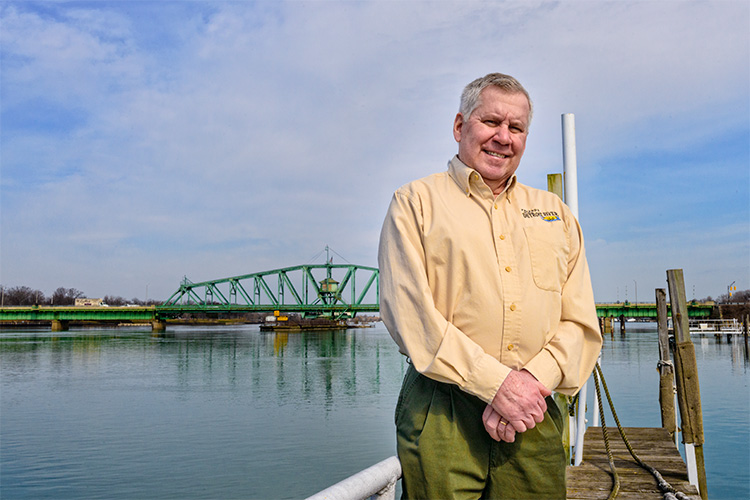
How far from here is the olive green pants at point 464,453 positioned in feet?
5.74

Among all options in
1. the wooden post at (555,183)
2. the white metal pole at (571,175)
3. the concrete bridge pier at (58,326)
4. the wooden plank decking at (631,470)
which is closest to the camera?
the wooden plank decking at (631,470)

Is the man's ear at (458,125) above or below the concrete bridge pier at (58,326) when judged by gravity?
above

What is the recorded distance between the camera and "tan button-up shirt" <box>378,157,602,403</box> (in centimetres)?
174

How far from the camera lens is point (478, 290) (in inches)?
71.6

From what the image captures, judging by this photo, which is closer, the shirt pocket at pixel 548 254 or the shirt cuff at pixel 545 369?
the shirt cuff at pixel 545 369

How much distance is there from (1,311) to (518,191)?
84.0 m

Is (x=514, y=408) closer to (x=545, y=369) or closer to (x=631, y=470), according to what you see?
(x=545, y=369)

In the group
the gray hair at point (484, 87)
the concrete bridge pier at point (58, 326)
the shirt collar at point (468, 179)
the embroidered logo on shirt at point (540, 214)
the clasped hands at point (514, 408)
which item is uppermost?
the gray hair at point (484, 87)

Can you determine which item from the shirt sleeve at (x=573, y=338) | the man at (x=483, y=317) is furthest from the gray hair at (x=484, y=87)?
the shirt sleeve at (x=573, y=338)

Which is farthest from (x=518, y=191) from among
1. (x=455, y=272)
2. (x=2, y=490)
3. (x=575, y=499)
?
(x=2, y=490)

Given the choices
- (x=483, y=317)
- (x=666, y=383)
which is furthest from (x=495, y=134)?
(x=666, y=383)

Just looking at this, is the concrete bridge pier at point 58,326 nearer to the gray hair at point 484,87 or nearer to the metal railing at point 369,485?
the metal railing at point 369,485

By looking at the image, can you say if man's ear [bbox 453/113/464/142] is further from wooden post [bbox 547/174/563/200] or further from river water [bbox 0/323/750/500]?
river water [bbox 0/323/750/500]

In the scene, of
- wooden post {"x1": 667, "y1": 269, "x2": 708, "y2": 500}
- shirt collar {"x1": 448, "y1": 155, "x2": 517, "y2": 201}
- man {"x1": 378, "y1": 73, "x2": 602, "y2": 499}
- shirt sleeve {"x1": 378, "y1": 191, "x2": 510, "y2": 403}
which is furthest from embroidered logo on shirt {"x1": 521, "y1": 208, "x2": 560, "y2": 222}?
wooden post {"x1": 667, "y1": 269, "x2": 708, "y2": 500}
